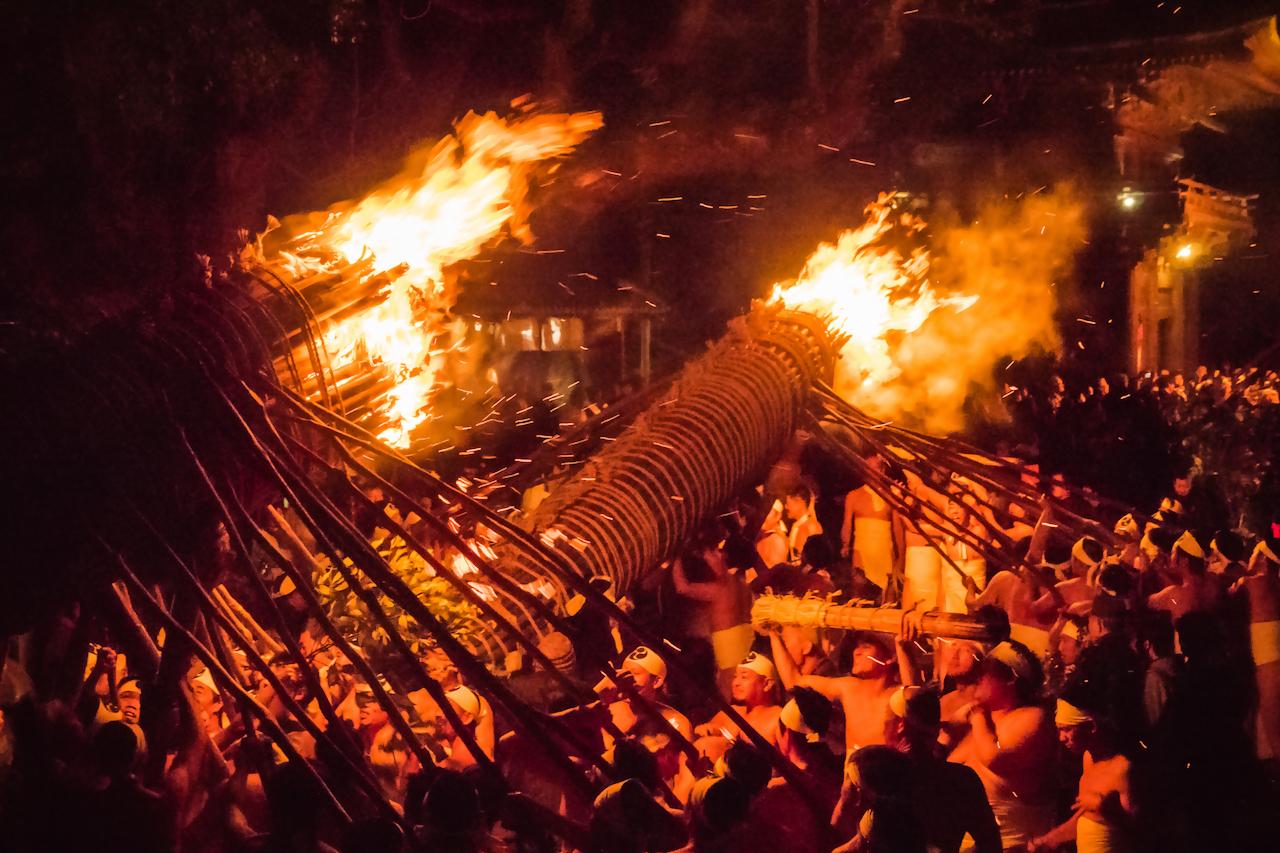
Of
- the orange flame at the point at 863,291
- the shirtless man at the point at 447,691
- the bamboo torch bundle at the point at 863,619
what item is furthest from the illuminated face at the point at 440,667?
the orange flame at the point at 863,291

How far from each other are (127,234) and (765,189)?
324 inches

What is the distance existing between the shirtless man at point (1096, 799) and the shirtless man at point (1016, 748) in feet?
0.27

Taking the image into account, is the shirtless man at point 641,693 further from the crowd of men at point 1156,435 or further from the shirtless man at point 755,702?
the crowd of men at point 1156,435

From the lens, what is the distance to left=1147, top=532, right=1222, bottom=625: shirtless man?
20.2ft

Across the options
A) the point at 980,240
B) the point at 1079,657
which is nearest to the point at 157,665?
the point at 1079,657

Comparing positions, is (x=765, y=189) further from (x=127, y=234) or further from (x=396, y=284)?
(x=396, y=284)

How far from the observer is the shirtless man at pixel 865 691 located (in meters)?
4.78

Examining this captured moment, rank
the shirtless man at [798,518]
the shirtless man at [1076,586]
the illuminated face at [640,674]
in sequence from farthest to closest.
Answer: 1. the shirtless man at [798,518]
2. the shirtless man at [1076,586]
3. the illuminated face at [640,674]

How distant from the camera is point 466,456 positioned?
9.71m

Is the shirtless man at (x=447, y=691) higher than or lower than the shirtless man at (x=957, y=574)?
higher

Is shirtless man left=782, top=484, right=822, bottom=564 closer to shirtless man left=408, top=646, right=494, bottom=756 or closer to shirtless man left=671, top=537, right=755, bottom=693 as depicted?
shirtless man left=671, top=537, right=755, bottom=693

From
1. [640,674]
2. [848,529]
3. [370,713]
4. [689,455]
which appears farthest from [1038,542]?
[370,713]

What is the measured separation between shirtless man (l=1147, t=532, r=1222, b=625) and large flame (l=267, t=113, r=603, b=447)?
4.19 meters

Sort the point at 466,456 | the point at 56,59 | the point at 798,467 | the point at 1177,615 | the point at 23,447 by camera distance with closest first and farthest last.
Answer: the point at 23,447 < the point at 56,59 < the point at 1177,615 < the point at 798,467 < the point at 466,456
